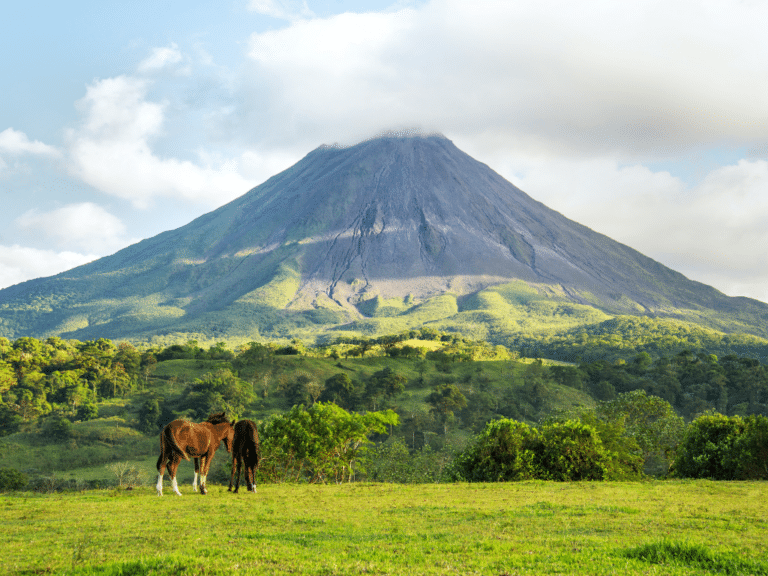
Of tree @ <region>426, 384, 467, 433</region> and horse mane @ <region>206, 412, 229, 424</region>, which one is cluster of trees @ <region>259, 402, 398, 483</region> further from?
tree @ <region>426, 384, 467, 433</region>

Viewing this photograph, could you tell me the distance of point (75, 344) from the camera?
10169 centimetres

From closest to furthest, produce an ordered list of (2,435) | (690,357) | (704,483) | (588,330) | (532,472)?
(704,483)
(532,472)
(2,435)
(690,357)
(588,330)

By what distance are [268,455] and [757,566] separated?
27.1 metres

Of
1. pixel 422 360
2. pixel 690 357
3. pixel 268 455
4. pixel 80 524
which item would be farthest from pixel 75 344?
pixel 690 357

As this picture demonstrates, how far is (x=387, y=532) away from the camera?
450 inches

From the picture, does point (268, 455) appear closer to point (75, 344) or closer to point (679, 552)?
point (679, 552)

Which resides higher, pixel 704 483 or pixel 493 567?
pixel 493 567

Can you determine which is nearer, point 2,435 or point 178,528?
point 178,528

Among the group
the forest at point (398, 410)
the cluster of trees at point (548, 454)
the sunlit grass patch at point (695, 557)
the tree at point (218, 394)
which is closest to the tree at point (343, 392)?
the forest at point (398, 410)

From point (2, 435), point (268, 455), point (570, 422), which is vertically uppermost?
point (570, 422)

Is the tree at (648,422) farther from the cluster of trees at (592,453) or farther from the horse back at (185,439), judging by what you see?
the horse back at (185,439)

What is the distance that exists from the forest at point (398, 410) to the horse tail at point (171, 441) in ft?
45.6

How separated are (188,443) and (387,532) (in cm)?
767

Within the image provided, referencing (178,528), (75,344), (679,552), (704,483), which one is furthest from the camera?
(75,344)
